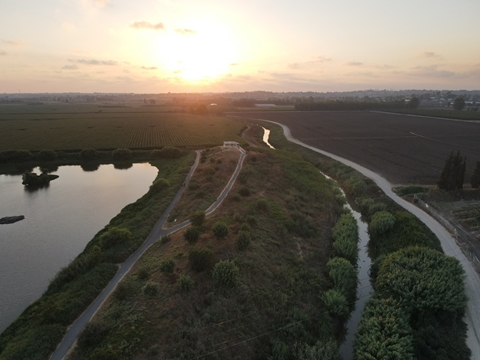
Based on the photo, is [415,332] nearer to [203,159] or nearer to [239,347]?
[239,347]

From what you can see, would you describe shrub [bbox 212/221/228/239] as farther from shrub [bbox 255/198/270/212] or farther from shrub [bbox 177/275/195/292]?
shrub [bbox 255/198/270/212]

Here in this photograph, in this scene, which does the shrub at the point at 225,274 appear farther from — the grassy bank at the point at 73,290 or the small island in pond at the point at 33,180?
the small island in pond at the point at 33,180

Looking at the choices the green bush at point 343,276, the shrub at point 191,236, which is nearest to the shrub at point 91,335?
the shrub at point 191,236

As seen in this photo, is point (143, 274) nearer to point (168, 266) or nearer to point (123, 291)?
point (168, 266)

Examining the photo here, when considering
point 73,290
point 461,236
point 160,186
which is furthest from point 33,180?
point 461,236

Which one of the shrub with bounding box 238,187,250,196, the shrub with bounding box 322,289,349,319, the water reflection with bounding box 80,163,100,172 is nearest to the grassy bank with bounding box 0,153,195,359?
the shrub with bounding box 238,187,250,196
